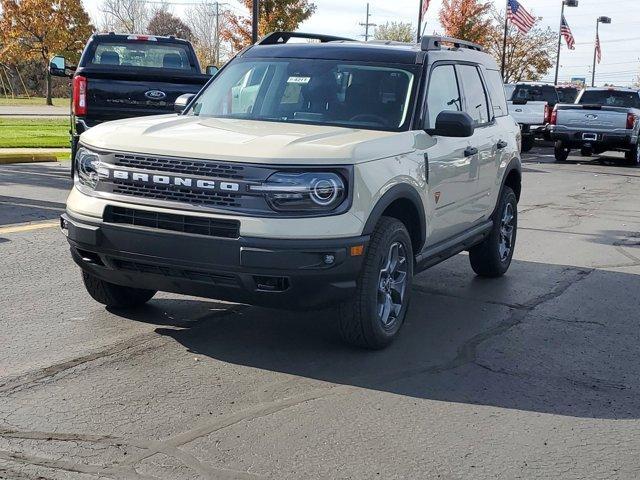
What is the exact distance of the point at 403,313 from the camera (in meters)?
5.80

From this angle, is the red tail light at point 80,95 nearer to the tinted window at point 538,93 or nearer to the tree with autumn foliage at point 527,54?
the tinted window at point 538,93

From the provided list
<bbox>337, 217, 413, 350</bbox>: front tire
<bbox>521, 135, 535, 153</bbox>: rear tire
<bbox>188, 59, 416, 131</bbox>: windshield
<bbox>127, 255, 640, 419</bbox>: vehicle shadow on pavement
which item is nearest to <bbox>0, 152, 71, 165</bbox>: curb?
<bbox>188, 59, 416, 131</bbox>: windshield

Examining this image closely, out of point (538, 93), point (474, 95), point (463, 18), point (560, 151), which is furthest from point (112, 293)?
point (463, 18)

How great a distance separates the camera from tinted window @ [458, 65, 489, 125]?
7.07 m

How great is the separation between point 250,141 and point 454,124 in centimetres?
153

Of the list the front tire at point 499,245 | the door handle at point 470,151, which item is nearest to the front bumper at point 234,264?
the door handle at point 470,151

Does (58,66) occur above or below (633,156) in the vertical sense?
above

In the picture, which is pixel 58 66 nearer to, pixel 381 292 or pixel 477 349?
pixel 381 292

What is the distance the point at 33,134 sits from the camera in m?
21.3

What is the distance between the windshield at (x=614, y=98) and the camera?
23969 millimetres

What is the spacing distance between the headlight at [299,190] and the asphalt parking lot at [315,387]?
3.19ft

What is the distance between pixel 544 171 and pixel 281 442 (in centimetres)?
Result: 1717

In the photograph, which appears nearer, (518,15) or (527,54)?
(518,15)

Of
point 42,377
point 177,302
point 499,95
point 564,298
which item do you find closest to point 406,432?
point 42,377
